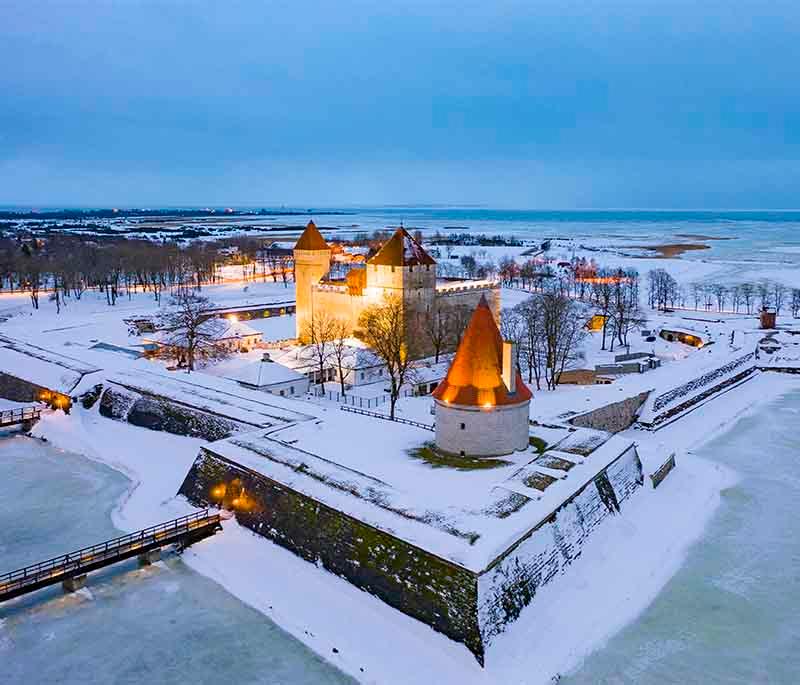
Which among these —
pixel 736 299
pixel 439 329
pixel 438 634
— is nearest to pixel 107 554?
pixel 438 634

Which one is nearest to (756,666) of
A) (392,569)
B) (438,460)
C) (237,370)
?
(392,569)

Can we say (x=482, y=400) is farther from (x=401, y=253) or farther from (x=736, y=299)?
(x=736, y=299)

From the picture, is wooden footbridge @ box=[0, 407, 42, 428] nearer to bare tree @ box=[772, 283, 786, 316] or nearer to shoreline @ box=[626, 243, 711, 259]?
bare tree @ box=[772, 283, 786, 316]

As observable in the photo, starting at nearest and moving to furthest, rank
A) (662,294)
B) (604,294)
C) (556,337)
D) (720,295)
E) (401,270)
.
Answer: (556,337), (401,270), (604,294), (720,295), (662,294)

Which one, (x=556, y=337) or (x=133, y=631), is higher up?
(x=556, y=337)

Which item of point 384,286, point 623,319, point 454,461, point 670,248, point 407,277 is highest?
point 670,248
